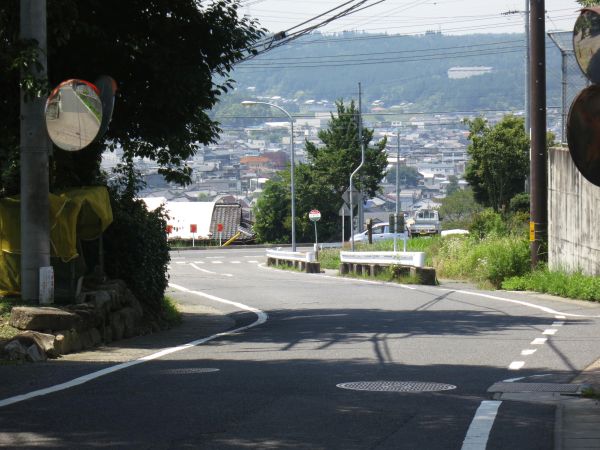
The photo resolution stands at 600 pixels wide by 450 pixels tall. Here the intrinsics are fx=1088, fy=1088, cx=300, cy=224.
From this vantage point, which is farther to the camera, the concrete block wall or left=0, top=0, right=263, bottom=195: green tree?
the concrete block wall

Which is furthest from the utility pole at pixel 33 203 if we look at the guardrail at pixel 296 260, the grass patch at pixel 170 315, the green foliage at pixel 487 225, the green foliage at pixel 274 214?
the green foliage at pixel 274 214

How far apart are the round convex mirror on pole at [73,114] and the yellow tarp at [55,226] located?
1.35 metres

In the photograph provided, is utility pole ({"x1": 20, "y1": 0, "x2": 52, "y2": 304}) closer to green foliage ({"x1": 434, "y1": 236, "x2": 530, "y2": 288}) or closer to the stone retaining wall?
the stone retaining wall

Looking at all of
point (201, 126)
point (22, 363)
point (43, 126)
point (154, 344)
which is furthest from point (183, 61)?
point (22, 363)

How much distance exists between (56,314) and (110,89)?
3.79 m

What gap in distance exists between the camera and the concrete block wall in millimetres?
23641

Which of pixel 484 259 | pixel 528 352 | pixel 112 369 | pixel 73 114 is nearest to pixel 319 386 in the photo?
pixel 112 369

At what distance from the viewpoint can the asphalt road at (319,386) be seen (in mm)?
7531

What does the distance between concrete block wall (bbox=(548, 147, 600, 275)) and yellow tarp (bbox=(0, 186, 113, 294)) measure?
11.0m

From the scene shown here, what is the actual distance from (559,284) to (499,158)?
1079 inches

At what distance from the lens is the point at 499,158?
2015 inches

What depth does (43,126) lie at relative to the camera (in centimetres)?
1477

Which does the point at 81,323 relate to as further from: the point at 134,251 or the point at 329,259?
the point at 329,259

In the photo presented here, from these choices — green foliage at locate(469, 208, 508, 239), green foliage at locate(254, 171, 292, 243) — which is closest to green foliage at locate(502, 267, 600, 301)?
green foliage at locate(469, 208, 508, 239)
